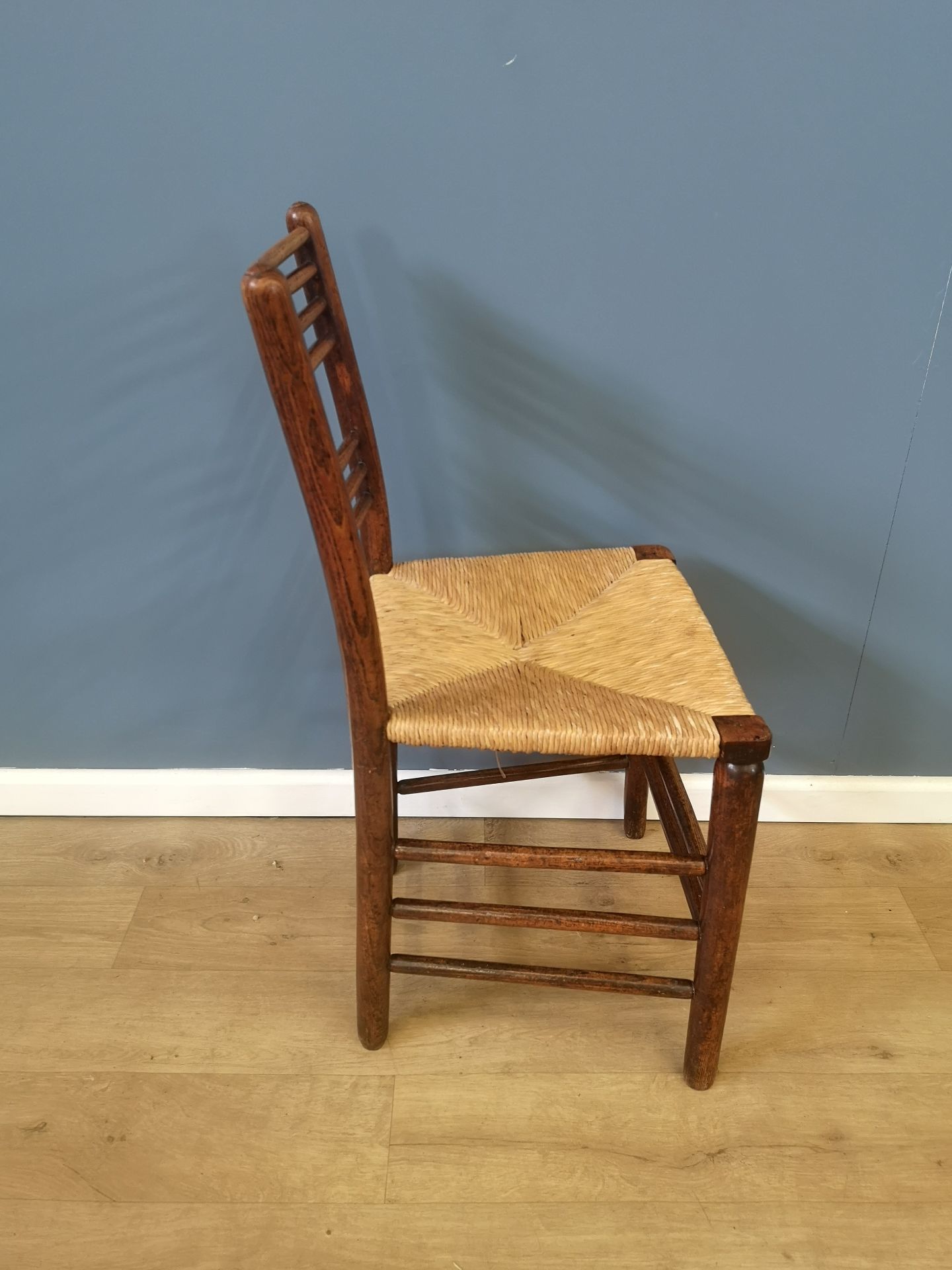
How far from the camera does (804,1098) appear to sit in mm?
1065

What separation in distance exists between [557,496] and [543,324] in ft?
0.75

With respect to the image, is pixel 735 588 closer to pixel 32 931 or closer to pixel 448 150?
pixel 448 150

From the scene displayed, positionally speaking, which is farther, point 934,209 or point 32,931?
point 32,931

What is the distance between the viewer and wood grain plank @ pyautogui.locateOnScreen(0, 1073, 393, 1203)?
0.98 m

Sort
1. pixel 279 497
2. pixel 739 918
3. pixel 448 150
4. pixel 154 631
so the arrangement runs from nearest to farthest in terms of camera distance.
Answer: pixel 739 918
pixel 448 150
pixel 279 497
pixel 154 631

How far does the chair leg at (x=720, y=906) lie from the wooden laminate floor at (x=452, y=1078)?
75mm

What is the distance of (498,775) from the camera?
115 cm

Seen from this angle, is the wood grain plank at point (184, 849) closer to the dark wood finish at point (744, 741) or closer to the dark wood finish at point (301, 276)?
the dark wood finish at point (744, 741)

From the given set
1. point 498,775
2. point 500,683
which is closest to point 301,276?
point 500,683

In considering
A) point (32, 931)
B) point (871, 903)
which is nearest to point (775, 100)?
point (871, 903)

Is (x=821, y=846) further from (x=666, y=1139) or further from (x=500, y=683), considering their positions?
(x=500, y=683)

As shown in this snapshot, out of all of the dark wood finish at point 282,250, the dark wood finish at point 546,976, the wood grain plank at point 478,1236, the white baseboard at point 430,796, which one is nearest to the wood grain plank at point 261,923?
the white baseboard at point 430,796

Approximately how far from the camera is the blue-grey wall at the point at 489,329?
3.41ft

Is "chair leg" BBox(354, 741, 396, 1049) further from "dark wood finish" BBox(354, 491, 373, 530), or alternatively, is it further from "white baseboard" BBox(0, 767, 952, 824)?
Result: "white baseboard" BBox(0, 767, 952, 824)
